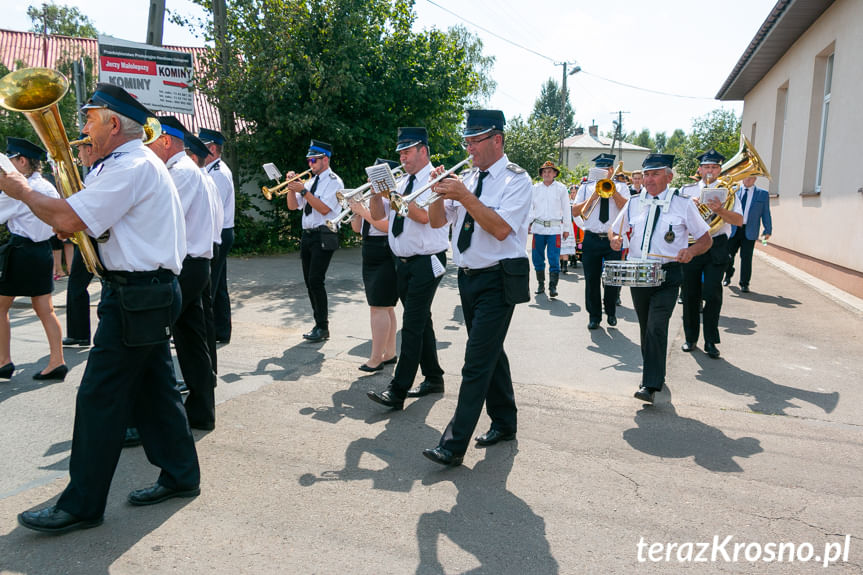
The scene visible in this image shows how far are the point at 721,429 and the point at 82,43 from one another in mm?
30885

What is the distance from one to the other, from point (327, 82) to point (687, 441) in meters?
11.5

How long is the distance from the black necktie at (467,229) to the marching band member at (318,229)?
3.11 metres

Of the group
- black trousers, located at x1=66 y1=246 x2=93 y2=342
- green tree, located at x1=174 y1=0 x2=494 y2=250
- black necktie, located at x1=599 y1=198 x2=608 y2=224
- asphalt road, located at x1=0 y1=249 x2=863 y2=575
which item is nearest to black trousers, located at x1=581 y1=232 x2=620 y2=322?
black necktie, located at x1=599 y1=198 x2=608 y2=224

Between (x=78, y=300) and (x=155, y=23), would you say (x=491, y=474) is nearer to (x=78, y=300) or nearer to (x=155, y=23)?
(x=78, y=300)

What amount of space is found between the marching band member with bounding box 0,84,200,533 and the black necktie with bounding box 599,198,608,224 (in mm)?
5844

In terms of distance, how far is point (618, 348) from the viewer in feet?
23.6

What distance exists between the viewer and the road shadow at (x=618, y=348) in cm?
652

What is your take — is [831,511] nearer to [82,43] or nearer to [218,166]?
[218,166]

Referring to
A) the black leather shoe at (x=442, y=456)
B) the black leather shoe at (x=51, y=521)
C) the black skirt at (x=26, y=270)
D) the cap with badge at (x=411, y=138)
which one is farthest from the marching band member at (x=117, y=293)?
the black skirt at (x=26, y=270)

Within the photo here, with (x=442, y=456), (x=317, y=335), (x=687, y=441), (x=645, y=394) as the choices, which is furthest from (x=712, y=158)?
(x=442, y=456)

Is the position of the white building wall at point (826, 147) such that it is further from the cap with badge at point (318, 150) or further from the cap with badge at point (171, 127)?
the cap with badge at point (171, 127)

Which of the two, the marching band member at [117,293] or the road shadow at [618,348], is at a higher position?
the marching band member at [117,293]

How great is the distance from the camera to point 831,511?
3492 mm

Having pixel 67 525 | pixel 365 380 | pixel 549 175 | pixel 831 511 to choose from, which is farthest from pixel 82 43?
pixel 831 511
